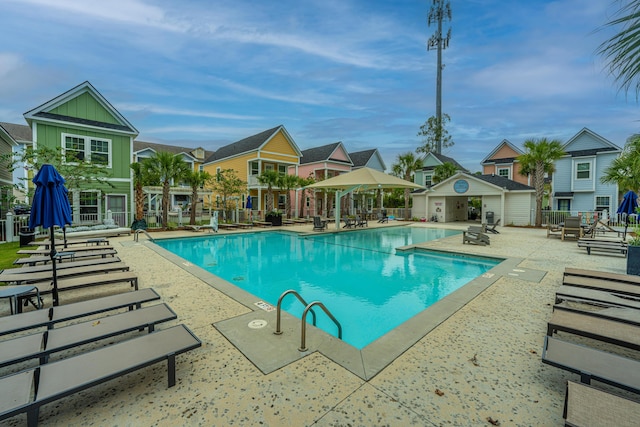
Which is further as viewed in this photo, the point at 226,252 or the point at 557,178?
the point at 557,178

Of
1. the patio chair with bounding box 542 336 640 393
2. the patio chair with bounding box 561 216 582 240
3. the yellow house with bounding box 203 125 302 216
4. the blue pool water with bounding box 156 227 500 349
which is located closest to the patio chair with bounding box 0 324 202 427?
the blue pool water with bounding box 156 227 500 349

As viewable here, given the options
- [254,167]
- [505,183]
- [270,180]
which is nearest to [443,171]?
[505,183]

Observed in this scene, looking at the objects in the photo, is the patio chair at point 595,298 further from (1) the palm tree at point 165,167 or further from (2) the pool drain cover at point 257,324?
(1) the palm tree at point 165,167

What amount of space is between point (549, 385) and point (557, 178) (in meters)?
31.5

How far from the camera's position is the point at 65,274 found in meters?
5.38

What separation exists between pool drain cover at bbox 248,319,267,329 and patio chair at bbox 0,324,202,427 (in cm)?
115

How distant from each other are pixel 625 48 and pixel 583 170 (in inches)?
1251

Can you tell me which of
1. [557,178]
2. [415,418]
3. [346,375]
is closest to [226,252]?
[346,375]

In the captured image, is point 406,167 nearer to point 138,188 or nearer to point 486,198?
point 486,198

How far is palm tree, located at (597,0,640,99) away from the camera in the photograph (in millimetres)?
1727

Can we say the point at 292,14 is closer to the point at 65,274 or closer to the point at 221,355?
the point at 65,274

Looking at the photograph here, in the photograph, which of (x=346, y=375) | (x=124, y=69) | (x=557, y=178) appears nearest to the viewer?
(x=346, y=375)

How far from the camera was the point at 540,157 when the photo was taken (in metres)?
20.4

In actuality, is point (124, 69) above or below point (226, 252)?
above
